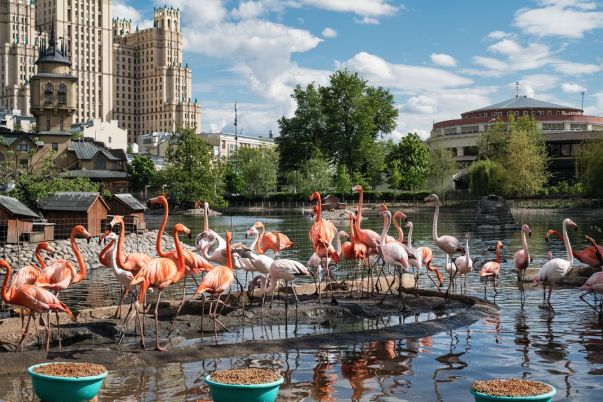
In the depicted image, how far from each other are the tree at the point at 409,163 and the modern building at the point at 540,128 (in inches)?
289

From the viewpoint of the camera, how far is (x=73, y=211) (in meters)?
32.0

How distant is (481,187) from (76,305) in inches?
2467

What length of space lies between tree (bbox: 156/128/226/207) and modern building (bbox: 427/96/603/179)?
1483 inches

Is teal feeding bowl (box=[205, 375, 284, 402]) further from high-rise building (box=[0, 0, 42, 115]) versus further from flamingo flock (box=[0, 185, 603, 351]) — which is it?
high-rise building (box=[0, 0, 42, 115])

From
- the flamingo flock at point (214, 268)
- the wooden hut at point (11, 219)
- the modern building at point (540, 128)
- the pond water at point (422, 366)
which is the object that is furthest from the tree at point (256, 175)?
the pond water at point (422, 366)

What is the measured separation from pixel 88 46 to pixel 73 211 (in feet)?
516

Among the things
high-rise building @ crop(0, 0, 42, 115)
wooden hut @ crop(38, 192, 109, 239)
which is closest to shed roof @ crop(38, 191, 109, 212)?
wooden hut @ crop(38, 192, 109, 239)

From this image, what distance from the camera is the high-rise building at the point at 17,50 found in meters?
173

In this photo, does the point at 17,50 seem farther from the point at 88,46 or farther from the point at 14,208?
the point at 14,208

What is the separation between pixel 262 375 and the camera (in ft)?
26.4

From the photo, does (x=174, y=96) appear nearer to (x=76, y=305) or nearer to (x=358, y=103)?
(x=358, y=103)

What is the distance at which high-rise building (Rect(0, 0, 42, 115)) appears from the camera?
568 feet

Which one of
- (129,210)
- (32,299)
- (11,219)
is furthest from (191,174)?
(32,299)

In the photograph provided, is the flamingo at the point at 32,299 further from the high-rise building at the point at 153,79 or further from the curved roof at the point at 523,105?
the high-rise building at the point at 153,79
